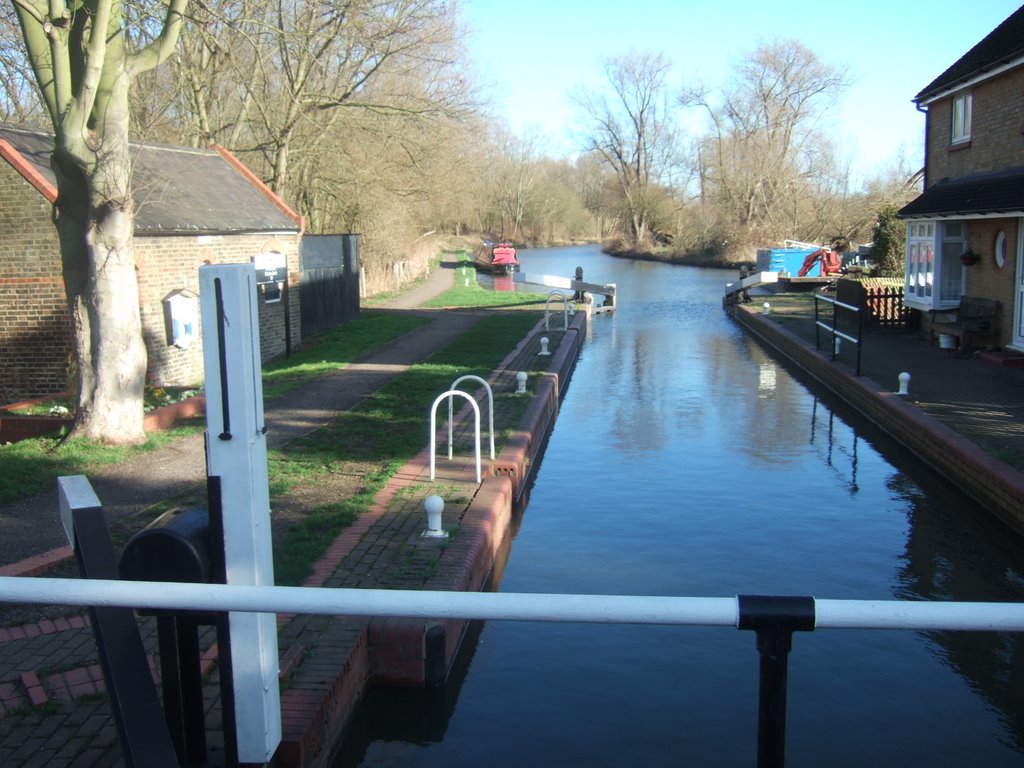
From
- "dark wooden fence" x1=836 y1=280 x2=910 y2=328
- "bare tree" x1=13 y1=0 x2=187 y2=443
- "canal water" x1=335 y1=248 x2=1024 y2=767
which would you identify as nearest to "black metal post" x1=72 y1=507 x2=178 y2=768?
"canal water" x1=335 y1=248 x2=1024 y2=767

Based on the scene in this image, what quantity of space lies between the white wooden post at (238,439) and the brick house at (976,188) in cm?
1430

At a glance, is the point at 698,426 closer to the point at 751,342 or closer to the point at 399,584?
the point at 399,584

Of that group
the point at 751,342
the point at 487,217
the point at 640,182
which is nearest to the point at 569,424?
the point at 751,342

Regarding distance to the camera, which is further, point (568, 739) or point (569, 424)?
point (569, 424)

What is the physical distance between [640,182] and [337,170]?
54.0m

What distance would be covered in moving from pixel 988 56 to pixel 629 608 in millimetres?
18665

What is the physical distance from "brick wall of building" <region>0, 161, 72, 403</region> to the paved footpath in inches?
197

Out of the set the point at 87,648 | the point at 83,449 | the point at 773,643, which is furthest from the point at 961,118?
the point at 773,643

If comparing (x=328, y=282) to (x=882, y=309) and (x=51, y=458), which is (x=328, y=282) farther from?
(x=51, y=458)

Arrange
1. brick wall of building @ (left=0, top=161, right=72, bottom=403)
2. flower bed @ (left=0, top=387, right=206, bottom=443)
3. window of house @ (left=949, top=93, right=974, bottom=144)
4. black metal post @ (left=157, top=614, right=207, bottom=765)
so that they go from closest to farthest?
black metal post @ (left=157, top=614, right=207, bottom=765) → flower bed @ (left=0, top=387, right=206, bottom=443) → brick wall of building @ (left=0, top=161, right=72, bottom=403) → window of house @ (left=949, top=93, right=974, bottom=144)

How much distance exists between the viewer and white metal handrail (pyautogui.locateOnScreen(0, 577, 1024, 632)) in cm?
232

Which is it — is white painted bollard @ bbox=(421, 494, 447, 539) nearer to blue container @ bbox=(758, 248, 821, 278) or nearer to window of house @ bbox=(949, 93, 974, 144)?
window of house @ bbox=(949, 93, 974, 144)

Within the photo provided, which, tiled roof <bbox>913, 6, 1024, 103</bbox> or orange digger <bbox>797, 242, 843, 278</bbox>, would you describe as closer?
tiled roof <bbox>913, 6, 1024, 103</bbox>

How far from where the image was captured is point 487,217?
94125 millimetres
